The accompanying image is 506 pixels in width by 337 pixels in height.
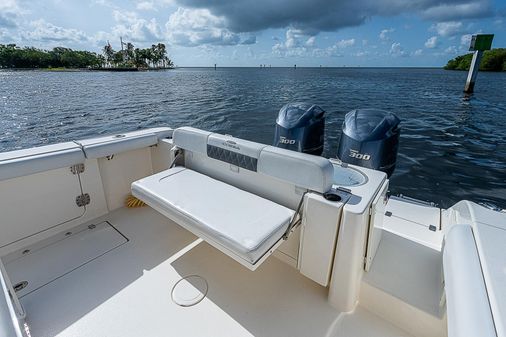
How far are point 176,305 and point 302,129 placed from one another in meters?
1.82

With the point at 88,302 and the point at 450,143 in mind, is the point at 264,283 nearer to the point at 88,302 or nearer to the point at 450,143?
the point at 88,302

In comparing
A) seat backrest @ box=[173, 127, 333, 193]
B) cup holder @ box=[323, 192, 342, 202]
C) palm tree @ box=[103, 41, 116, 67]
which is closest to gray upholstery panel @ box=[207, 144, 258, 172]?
seat backrest @ box=[173, 127, 333, 193]

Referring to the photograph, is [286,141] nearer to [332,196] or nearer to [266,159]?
[266,159]

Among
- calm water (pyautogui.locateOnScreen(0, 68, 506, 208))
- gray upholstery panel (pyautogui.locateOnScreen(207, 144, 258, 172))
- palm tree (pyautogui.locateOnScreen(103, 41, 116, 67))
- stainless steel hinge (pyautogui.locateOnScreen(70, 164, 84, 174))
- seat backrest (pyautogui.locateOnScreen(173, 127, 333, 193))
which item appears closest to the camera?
seat backrest (pyautogui.locateOnScreen(173, 127, 333, 193))

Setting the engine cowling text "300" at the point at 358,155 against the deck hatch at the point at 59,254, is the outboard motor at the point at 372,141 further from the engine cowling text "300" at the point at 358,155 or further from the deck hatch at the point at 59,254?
the deck hatch at the point at 59,254

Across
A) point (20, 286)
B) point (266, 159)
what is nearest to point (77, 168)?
point (20, 286)

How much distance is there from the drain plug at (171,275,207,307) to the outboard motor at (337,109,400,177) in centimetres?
159

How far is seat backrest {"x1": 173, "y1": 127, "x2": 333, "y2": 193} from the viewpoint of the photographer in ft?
3.95

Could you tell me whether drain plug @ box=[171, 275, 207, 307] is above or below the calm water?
above

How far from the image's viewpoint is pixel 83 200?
1.91 m

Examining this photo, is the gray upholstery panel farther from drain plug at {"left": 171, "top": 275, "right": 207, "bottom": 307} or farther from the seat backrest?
drain plug at {"left": 171, "top": 275, "right": 207, "bottom": 307}

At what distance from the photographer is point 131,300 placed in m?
1.32

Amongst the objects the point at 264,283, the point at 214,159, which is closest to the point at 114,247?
the point at 214,159

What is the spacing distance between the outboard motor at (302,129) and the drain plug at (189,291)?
59.8 inches
